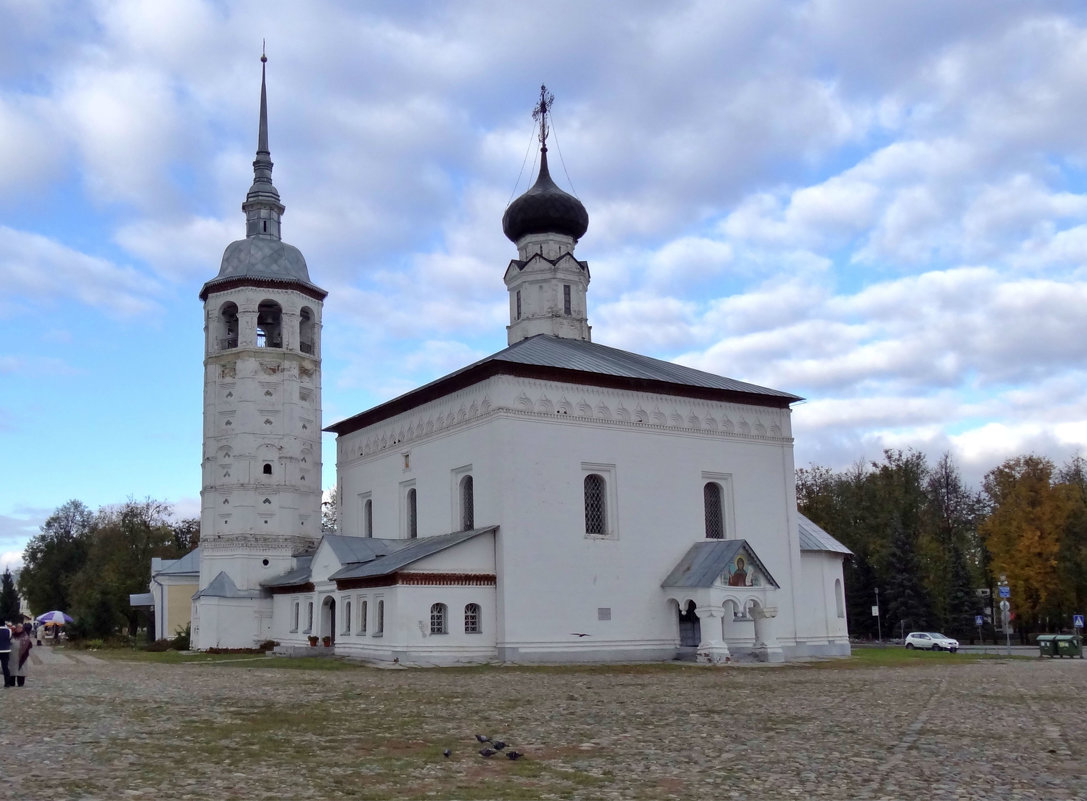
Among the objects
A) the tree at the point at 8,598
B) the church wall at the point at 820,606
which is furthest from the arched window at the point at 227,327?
the tree at the point at 8,598

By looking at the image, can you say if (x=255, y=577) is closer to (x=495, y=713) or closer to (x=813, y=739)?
(x=495, y=713)

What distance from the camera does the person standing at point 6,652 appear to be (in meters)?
17.5

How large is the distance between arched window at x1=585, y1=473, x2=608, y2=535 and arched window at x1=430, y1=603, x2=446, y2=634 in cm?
461

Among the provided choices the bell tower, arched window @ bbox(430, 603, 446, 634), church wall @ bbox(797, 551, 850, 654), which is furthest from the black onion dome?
arched window @ bbox(430, 603, 446, 634)

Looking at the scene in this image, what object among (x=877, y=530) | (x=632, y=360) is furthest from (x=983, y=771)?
(x=877, y=530)

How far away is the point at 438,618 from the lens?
85.3 feet

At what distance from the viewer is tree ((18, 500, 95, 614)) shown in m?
67.1

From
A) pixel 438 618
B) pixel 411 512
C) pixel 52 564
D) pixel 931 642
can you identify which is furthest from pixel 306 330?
pixel 52 564

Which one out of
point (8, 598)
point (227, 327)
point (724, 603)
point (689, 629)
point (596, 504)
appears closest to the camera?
point (724, 603)

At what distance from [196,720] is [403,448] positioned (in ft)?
65.9

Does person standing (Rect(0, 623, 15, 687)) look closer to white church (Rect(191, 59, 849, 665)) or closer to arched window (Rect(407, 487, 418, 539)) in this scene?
white church (Rect(191, 59, 849, 665))

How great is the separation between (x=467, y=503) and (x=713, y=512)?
738 centimetres

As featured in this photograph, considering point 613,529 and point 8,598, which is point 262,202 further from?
point 8,598

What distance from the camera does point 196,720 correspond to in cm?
1193
